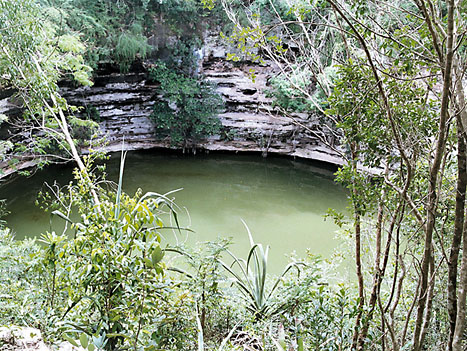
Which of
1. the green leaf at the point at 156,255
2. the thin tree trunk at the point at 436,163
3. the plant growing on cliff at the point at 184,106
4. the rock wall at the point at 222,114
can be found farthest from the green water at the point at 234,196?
the green leaf at the point at 156,255

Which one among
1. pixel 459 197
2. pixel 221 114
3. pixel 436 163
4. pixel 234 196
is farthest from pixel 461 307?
pixel 221 114

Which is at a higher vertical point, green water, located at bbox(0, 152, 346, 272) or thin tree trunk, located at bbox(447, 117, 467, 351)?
thin tree trunk, located at bbox(447, 117, 467, 351)

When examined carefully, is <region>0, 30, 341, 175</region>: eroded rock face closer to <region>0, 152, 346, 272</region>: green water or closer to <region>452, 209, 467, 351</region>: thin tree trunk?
<region>0, 152, 346, 272</region>: green water

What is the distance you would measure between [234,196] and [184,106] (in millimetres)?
2142

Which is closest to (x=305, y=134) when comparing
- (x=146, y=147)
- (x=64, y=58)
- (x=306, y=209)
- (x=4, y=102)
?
(x=306, y=209)

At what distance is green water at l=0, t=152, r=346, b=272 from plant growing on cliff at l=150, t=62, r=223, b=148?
60 cm

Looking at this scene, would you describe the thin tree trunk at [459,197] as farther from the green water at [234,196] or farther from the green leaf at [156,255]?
the green water at [234,196]

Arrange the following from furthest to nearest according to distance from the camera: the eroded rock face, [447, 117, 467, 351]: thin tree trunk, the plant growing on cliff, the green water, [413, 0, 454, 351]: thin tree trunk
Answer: the eroded rock face
the plant growing on cliff
the green water
[447, 117, 467, 351]: thin tree trunk
[413, 0, 454, 351]: thin tree trunk

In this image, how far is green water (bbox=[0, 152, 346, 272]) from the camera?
483 cm

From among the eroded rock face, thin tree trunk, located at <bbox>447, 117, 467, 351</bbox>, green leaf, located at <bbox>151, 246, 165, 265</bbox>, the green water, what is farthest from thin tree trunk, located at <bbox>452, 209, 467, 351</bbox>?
the eroded rock face

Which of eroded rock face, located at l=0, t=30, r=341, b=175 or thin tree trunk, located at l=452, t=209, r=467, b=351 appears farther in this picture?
eroded rock face, located at l=0, t=30, r=341, b=175

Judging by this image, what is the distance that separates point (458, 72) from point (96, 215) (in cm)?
129

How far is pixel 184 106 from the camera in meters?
7.18

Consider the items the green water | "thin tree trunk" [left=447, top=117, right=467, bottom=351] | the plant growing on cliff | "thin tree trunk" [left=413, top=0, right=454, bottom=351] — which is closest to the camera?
"thin tree trunk" [left=413, top=0, right=454, bottom=351]
